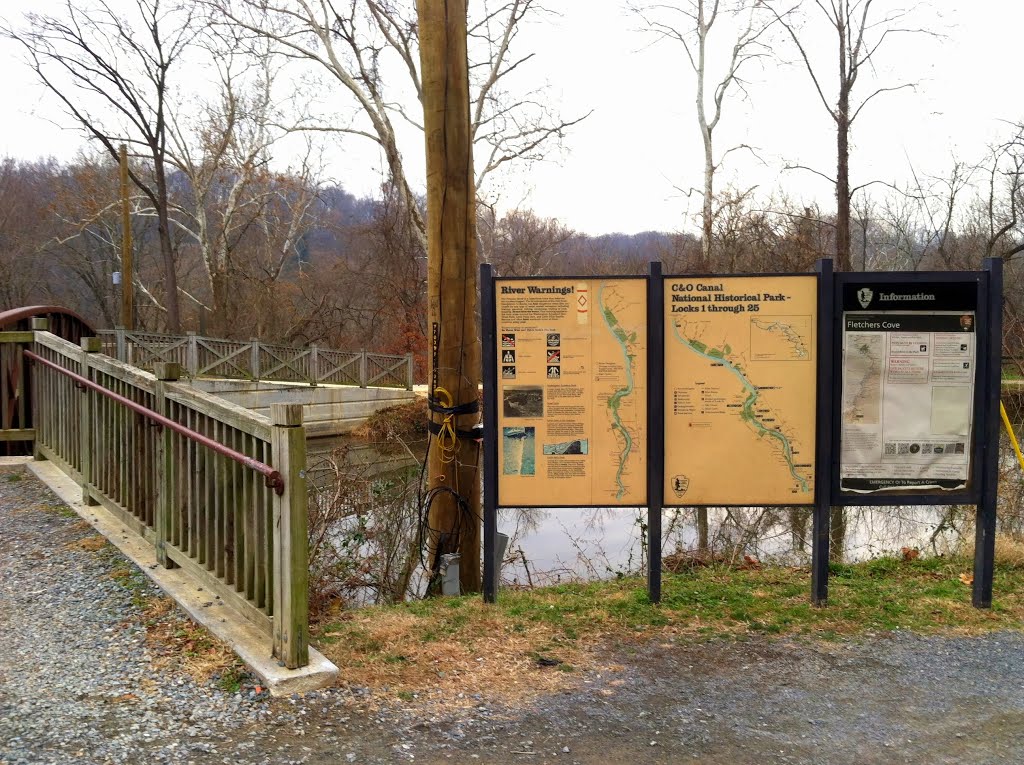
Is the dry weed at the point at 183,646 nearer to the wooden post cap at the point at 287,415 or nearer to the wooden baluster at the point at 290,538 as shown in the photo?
the wooden baluster at the point at 290,538

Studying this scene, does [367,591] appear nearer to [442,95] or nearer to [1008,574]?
[442,95]

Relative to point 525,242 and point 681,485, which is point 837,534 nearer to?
point 681,485

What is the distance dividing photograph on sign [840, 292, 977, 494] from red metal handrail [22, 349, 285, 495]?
3.47 meters

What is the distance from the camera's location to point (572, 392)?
5.21 metres

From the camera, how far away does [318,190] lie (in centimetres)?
3981

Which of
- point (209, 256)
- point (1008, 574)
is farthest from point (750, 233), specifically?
point (209, 256)

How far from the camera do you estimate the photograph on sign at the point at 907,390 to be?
5.08 m

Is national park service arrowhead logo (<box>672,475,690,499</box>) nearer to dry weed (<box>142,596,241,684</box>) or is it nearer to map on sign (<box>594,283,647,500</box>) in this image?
map on sign (<box>594,283,647,500</box>)

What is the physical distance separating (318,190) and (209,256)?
6.72 metres

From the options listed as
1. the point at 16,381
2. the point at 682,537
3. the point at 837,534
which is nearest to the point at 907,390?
the point at 837,534

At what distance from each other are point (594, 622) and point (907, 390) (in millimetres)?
2441

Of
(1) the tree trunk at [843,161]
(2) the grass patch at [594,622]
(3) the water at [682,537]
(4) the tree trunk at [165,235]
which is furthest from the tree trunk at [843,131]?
(4) the tree trunk at [165,235]

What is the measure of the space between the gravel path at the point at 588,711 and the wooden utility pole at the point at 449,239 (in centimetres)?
226

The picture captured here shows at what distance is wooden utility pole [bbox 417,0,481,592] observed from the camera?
620 cm
